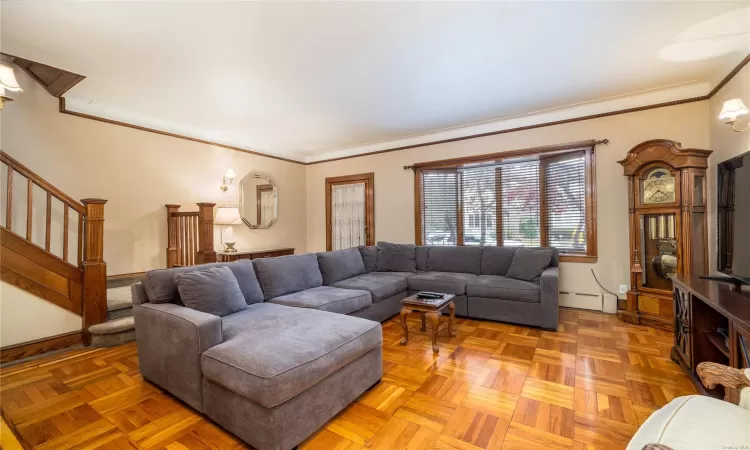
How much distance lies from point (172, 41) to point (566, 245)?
4.52 m

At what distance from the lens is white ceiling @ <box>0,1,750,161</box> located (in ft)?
6.67

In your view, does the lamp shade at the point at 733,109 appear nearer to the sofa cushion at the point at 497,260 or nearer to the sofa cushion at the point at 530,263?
the sofa cushion at the point at 530,263

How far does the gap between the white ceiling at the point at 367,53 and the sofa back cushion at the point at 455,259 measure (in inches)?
70.5

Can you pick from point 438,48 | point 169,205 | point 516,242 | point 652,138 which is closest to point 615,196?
point 652,138

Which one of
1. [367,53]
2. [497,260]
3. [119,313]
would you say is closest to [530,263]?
[497,260]

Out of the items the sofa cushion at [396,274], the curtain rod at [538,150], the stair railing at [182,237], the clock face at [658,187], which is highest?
the curtain rod at [538,150]

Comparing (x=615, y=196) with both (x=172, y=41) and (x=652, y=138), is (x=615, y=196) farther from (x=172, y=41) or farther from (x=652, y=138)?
(x=172, y=41)

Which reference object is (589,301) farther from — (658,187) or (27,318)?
(27,318)

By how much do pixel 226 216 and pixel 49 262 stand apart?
1.87m

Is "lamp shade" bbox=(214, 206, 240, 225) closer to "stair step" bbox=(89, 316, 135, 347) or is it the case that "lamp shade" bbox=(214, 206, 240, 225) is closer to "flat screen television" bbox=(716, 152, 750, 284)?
"stair step" bbox=(89, 316, 135, 347)

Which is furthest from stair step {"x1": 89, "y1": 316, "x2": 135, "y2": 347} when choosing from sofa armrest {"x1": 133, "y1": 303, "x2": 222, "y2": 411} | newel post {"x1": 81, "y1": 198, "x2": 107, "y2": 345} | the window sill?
the window sill

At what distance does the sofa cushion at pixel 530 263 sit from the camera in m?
3.48

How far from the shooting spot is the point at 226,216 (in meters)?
4.38

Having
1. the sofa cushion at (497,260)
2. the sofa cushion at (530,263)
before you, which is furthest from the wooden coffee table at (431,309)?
the sofa cushion at (497,260)
